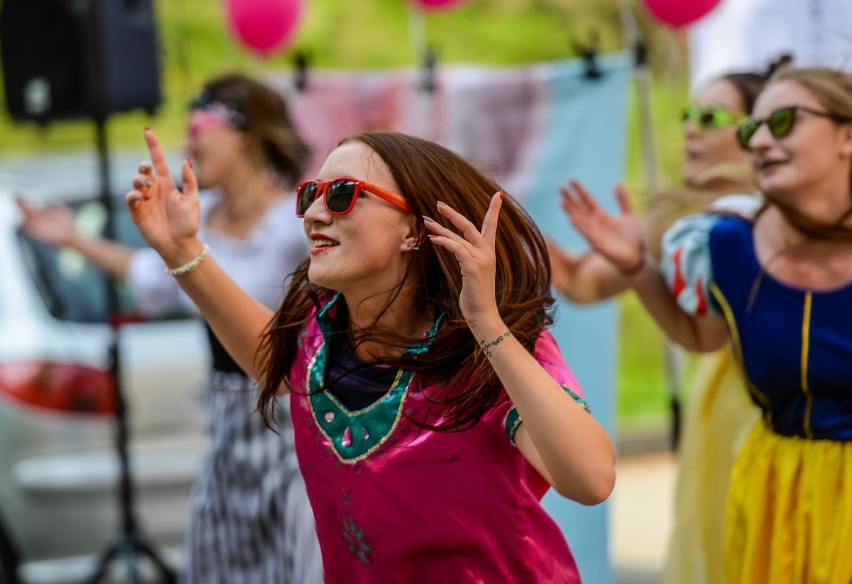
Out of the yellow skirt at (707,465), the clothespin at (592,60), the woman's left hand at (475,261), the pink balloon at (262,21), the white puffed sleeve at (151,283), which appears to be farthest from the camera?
the pink balloon at (262,21)

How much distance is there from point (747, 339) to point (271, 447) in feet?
4.75

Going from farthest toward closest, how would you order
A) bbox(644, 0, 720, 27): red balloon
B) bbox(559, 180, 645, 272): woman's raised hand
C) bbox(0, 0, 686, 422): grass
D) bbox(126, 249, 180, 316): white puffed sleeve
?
bbox(0, 0, 686, 422): grass
bbox(644, 0, 720, 27): red balloon
bbox(126, 249, 180, 316): white puffed sleeve
bbox(559, 180, 645, 272): woman's raised hand

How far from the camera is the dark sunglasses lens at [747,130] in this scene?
3115mm

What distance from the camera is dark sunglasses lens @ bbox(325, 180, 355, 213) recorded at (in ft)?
7.64

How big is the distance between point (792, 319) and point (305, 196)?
1150 millimetres

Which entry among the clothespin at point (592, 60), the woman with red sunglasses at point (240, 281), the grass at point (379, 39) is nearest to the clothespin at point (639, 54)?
the clothespin at point (592, 60)

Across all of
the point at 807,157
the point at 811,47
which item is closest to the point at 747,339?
the point at 807,157

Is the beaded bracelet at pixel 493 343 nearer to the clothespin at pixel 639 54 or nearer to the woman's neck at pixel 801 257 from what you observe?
the woman's neck at pixel 801 257

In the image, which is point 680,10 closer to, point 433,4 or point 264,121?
point 433,4

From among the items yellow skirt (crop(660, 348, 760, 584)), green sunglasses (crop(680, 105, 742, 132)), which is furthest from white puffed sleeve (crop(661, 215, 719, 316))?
green sunglasses (crop(680, 105, 742, 132))

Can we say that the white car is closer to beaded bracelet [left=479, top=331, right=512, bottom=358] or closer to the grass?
beaded bracelet [left=479, top=331, right=512, bottom=358]

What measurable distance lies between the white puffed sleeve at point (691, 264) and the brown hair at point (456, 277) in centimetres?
85

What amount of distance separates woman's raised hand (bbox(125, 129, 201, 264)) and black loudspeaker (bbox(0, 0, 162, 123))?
269 cm

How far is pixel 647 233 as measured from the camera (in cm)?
363
